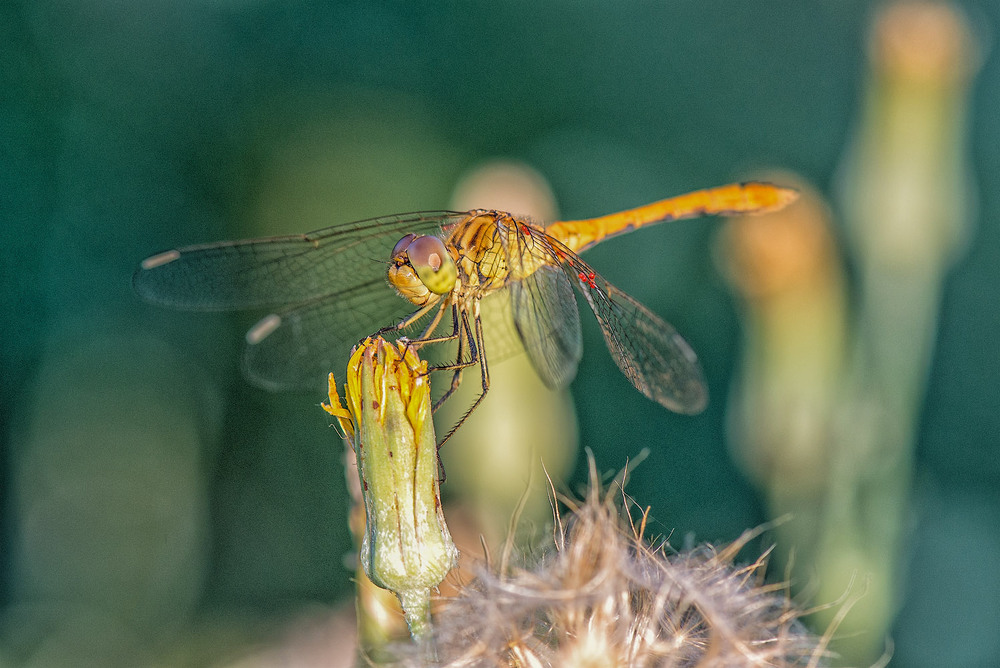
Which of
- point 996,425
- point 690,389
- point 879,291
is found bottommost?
point 996,425

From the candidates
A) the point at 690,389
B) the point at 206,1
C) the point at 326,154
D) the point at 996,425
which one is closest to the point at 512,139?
the point at 326,154

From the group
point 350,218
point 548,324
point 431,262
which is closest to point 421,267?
point 431,262

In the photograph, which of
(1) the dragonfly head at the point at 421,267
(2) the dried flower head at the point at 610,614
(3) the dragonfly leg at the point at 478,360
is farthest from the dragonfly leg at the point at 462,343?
(2) the dried flower head at the point at 610,614

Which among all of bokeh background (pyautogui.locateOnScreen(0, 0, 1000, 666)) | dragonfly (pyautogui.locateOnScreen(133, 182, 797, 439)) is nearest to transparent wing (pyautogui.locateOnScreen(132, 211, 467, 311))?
dragonfly (pyautogui.locateOnScreen(133, 182, 797, 439))

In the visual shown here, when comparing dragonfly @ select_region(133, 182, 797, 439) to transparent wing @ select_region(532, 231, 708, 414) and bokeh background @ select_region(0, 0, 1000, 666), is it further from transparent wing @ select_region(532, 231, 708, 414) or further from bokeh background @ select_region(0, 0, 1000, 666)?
bokeh background @ select_region(0, 0, 1000, 666)

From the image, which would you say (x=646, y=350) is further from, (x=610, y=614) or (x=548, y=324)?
(x=610, y=614)

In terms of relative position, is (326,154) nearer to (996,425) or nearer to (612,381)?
(612,381)
